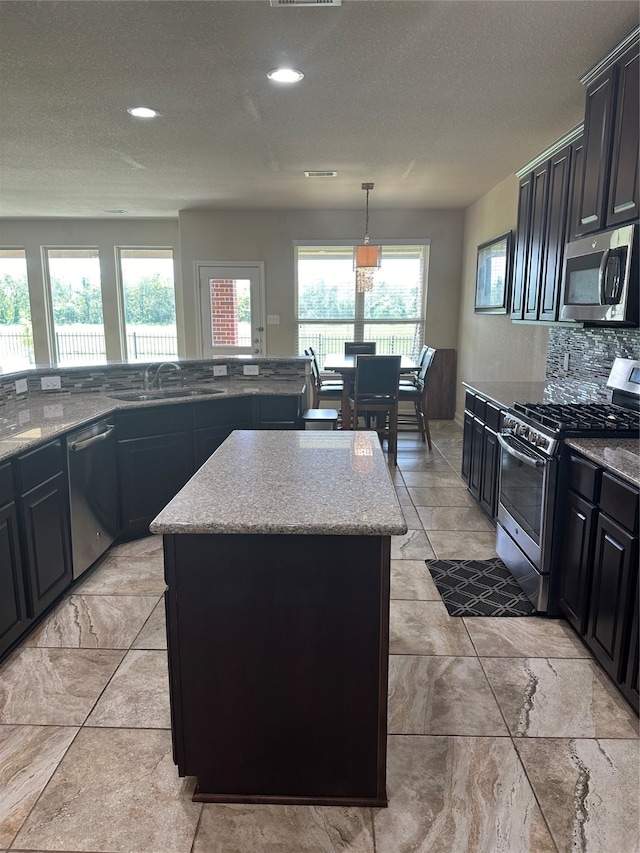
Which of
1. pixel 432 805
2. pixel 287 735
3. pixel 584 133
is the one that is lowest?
pixel 432 805

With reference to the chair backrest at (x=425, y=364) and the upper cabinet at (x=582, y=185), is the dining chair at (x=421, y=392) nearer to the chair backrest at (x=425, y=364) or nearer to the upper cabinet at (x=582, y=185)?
the chair backrest at (x=425, y=364)

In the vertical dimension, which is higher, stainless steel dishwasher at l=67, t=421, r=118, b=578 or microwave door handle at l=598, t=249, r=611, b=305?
microwave door handle at l=598, t=249, r=611, b=305

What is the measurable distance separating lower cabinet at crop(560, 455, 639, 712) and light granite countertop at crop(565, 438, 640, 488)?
1.4 inches

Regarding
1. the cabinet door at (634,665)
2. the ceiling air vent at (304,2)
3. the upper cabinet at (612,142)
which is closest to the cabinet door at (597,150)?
the upper cabinet at (612,142)

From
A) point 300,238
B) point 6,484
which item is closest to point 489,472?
point 6,484

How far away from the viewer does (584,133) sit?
8.88 feet

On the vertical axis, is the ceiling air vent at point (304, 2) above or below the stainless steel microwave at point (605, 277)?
above

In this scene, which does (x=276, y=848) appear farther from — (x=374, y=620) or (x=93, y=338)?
(x=93, y=338)

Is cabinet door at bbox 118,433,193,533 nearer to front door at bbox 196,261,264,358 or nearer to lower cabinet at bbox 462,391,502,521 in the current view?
lower cabinet at bbox 462,391,502,521

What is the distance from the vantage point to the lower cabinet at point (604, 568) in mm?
1846

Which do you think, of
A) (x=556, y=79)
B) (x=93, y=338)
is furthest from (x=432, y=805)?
(x=93, y=338)

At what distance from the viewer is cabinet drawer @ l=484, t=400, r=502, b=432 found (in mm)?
3301

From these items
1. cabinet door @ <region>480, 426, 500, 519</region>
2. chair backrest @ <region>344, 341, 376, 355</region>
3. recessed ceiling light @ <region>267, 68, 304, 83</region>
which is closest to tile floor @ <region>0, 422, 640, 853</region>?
cabinet door @ <region>480, 426, 500, 519</region>

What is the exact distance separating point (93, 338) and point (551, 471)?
7.15 m
